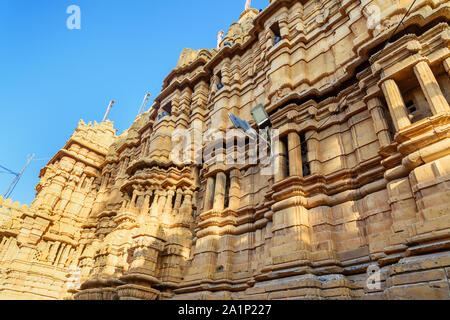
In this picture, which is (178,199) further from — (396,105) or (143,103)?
(143,103)

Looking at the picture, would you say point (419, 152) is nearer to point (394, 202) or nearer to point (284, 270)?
point (394, 202)

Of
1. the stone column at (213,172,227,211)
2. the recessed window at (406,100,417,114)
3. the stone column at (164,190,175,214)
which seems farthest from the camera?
the stone column at (164,190,175,214)

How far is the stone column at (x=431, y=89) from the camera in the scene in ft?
19.7

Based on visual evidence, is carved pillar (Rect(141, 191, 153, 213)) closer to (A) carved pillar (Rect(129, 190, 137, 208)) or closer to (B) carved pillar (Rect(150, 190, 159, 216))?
(B) carved pillar (Rect(150, 190, 159, 216))

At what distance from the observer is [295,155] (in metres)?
9.14

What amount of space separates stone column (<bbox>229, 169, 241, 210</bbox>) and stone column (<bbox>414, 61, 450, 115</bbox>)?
709 centimetres

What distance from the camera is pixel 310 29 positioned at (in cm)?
1236

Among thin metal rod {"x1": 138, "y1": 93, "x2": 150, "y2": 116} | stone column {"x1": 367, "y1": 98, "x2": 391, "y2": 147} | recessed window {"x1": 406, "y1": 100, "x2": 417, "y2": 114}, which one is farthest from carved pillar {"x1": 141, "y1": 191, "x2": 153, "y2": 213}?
thin metal rod {"x1": 138, "y1": 93, "x2": 150, "y2": 116}

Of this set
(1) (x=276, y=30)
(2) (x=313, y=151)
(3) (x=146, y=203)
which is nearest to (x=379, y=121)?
(2) (x=313, y=151)

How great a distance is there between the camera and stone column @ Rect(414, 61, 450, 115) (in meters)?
6.01

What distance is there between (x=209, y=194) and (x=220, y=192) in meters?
0.77

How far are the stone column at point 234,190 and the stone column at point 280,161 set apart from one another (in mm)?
2569

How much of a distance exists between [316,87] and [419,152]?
5.44 meters

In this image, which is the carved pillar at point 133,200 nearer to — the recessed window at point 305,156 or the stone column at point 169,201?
the stone column at point 169,201
